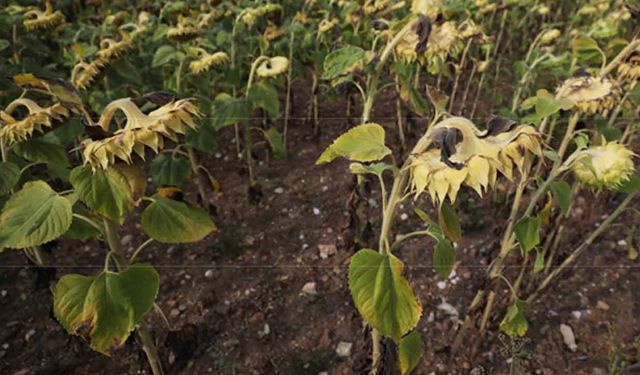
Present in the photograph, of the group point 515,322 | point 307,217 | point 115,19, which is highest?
point 115,19

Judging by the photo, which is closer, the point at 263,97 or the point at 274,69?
the point at 274,69

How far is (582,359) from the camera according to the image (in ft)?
6.10

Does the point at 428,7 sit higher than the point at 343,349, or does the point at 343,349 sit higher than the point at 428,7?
the point at 428,7

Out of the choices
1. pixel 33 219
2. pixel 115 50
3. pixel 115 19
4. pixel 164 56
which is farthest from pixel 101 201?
pixel 115 19

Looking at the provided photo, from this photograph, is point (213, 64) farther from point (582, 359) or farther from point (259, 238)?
point (582, 359)

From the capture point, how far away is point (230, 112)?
2266mm

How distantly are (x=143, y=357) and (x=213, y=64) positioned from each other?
4.04ft

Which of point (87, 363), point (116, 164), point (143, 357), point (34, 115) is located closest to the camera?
point (116, 164)

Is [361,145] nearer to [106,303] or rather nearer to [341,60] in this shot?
[341,60]

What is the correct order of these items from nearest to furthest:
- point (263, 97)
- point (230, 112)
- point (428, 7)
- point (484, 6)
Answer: point (428, 7), point (230, 112), point (263, 97), point (484, 6)

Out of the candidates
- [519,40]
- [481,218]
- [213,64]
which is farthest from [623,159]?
[519,40]

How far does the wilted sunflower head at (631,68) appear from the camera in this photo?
155cm

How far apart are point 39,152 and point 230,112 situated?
967 millimetres

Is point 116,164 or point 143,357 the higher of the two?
point 116,164
